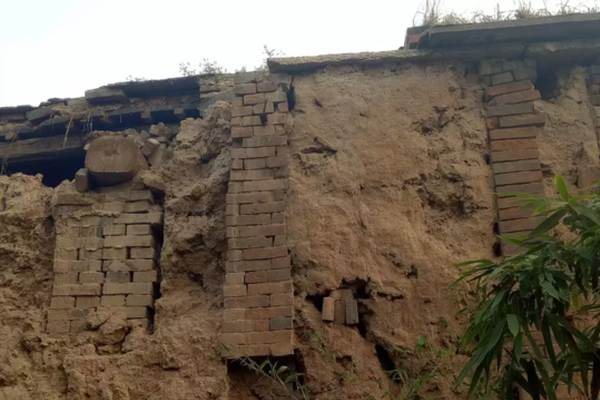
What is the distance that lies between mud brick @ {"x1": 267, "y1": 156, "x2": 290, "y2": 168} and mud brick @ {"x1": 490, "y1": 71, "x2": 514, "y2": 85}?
1613 millimetres

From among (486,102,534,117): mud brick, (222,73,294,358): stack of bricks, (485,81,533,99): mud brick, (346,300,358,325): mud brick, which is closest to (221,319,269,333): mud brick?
(222,73,294,358): stack of bricks

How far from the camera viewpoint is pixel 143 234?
4.75 m

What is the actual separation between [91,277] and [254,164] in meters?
1.30

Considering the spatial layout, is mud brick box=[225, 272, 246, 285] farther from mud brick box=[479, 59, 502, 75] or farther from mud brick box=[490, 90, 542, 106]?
mud brick box=[479, 59, 502, 75]

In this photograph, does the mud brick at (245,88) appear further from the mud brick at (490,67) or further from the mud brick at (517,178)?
the mud brick at (517,178)

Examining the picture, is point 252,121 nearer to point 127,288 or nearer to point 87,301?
point 127,288

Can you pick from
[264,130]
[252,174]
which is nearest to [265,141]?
[264,130]

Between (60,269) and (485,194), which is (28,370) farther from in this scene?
(485,194)

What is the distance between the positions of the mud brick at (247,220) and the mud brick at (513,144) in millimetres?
1614

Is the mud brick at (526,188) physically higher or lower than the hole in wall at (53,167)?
lower

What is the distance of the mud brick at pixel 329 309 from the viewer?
4227 millimetres

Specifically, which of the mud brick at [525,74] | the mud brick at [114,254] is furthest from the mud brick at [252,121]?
the mud brick at [525,74]

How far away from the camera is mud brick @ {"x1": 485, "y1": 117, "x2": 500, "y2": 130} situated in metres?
4.87

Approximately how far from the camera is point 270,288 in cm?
431
